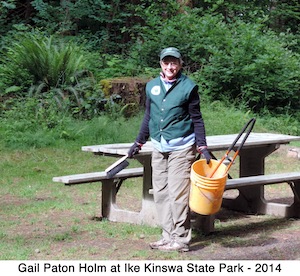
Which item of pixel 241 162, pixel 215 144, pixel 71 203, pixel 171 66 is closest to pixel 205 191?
pixel 171 66

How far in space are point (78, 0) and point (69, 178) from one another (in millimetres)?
13405

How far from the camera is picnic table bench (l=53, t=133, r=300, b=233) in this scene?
7016 millimetres

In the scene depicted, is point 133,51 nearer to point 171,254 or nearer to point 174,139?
point 174,139

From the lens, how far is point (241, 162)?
8.45 metres

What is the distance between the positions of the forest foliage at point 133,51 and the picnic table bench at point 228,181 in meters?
5.49

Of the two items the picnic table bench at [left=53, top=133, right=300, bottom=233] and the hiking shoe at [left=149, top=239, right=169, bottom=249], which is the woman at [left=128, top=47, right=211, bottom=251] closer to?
the hiking shoe at [left=149, top=239, right=169, bottom=249]

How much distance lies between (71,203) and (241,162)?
217 centimetres

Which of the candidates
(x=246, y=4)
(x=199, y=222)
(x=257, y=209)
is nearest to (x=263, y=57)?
(x=246, y=4)

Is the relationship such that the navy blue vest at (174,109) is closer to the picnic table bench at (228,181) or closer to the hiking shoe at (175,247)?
the picnic table bench at (228,181)

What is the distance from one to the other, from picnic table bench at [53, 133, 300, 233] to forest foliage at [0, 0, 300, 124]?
5494mm

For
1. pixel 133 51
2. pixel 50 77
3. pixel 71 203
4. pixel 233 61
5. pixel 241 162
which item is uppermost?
Answer: pixel 133 51

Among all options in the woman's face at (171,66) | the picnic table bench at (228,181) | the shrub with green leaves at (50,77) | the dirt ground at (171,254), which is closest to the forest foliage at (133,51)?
the shrub with green leaves at (50,77)

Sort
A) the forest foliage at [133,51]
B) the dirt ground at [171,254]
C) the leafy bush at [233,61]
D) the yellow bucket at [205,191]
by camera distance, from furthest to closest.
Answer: the leafy bush at [233,61]
the forest foliage at [133,51]
the dirt ground at [171,254]
the yellow bucket at [205,191]

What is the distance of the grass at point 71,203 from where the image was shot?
6238 millimetres
